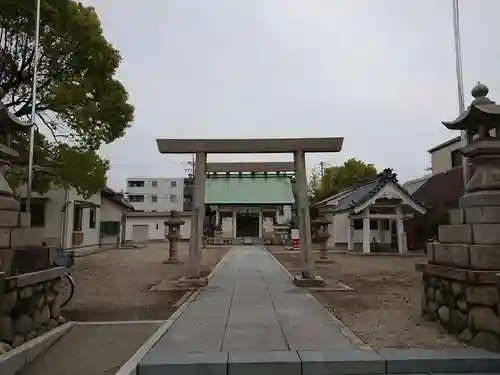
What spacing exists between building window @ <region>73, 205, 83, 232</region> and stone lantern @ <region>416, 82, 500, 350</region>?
67.3 ft

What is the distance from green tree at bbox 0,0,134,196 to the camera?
11742 mm

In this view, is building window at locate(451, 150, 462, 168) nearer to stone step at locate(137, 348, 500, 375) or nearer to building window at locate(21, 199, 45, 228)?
building window at locate(21, 199, 45, 228)

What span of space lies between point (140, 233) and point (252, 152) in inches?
1354

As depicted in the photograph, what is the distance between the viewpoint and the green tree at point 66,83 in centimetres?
1174

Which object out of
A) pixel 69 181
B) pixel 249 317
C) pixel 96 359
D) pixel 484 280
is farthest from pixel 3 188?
pixel 69 181

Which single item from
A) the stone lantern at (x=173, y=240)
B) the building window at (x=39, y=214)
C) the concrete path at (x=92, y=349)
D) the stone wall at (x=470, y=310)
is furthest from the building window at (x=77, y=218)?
the stone wall at (x=470, y=310)

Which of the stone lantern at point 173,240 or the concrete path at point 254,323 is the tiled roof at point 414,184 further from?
the concrete path at point 254,323

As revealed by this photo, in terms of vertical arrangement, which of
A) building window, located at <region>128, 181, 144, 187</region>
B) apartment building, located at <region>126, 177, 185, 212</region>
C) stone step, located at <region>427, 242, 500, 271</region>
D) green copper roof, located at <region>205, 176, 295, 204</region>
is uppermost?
building window, located at <region>128, 181, 144, 187</region>

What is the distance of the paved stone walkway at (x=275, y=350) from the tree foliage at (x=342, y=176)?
131 feet

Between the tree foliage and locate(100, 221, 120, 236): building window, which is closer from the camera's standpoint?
locate(100, 221, 120, 236): building window

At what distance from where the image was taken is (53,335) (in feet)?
18.7

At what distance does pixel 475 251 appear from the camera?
531cm

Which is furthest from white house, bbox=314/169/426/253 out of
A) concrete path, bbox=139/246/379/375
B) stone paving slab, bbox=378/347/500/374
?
stone paving slab, bbox=378/347/500/374

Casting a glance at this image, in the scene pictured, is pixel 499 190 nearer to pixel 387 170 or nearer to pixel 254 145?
pixel 254 145
